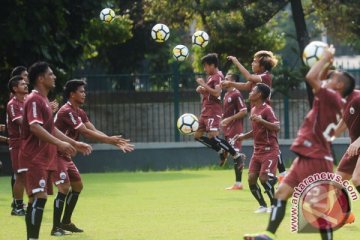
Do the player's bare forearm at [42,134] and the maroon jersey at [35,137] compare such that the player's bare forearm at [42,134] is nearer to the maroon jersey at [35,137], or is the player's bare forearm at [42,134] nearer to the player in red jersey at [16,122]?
the maroon jersey at [35,137]

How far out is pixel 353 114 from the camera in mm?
12961

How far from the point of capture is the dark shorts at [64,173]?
12836 mm

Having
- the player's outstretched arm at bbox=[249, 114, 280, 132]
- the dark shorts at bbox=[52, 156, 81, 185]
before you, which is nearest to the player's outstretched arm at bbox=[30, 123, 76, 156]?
the dark shorts at bbox=[52, 156, 81, 185]

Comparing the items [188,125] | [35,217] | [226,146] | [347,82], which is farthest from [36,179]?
[188,125]

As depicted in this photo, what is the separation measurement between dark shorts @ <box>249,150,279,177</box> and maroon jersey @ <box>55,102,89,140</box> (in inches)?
115

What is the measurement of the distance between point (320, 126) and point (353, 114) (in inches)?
116

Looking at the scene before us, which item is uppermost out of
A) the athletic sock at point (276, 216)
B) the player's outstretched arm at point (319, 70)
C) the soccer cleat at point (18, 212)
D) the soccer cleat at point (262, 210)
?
the player's outstretched arm at point (319, 70)

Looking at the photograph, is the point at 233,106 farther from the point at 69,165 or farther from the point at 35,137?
the point at 35,137

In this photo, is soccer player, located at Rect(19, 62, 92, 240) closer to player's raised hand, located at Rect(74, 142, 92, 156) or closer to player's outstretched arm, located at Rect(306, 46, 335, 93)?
player's raised hand, located at Rect(74, 142, 92, 156)

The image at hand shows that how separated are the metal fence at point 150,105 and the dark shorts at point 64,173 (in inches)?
555

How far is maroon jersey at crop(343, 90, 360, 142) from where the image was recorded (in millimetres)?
12914

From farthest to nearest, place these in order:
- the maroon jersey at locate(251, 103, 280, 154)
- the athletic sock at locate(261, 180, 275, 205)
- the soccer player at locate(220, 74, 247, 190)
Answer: the soccer player at locate(220, 74, 247, 190) < the athletic sock at locate(261, 180, 275, 205) < the maroon jersey at locate(251, 103, 280, 154)

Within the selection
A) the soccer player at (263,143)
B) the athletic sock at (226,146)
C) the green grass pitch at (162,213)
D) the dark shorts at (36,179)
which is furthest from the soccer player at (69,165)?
the athletic sock at (226,146)

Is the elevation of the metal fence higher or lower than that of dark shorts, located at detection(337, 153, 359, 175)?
higher
